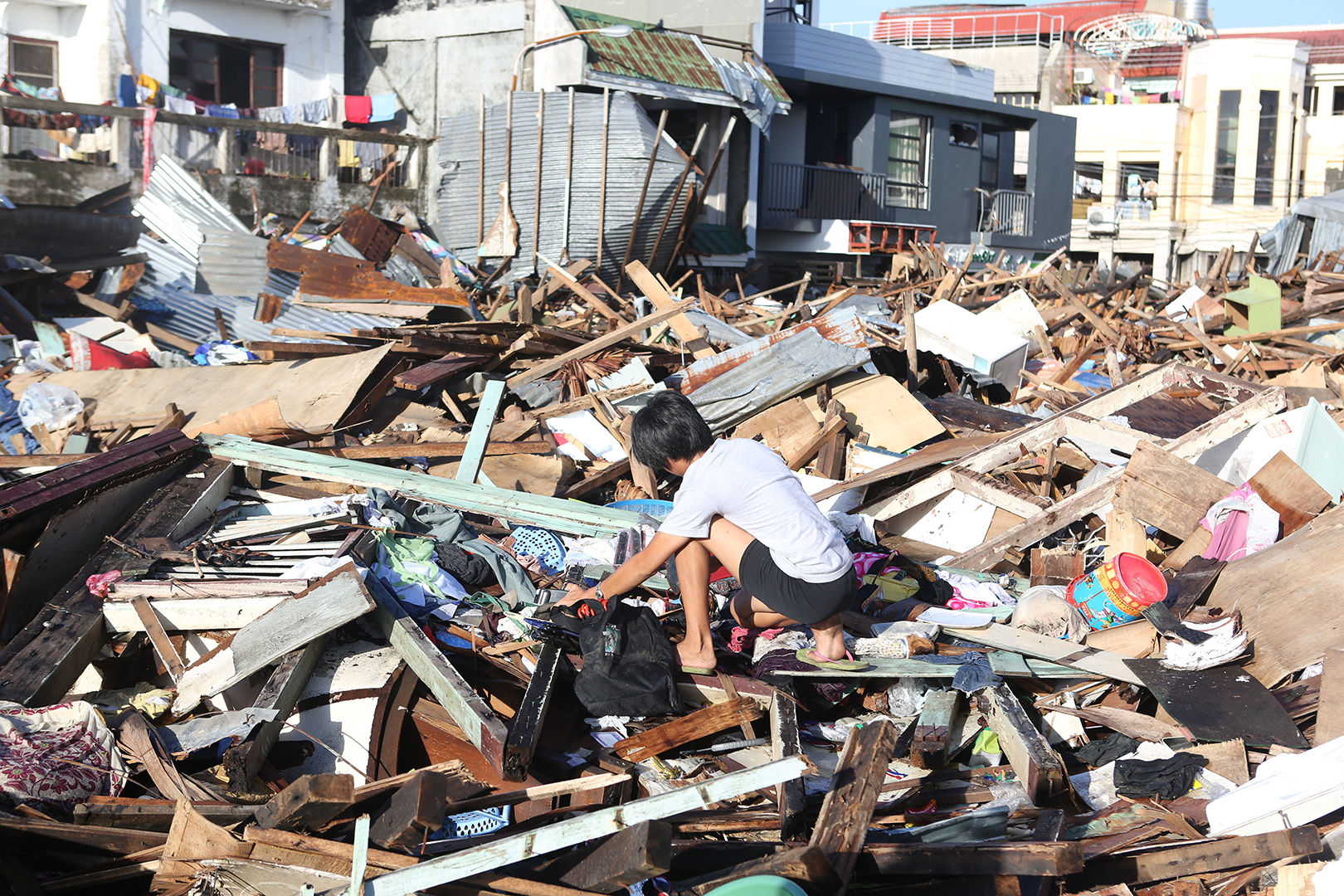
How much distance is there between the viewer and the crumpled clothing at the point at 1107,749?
153 inches

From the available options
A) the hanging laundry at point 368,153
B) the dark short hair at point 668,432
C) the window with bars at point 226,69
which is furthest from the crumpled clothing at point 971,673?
the window with bars at point 226,69

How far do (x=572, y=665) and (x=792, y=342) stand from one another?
4.10 meters

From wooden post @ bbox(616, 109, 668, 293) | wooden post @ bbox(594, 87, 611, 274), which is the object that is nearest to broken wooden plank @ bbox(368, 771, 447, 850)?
wooden post @ bbox(616, 109, 668, 293)

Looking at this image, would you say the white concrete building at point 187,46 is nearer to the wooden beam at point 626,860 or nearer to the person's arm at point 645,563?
the person's arm at point 645,563

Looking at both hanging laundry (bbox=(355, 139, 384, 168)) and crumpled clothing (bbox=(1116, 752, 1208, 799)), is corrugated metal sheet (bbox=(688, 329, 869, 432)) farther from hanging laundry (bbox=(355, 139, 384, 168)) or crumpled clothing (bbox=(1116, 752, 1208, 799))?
hanging laundry (bbox=(355, 139, 384, 168))

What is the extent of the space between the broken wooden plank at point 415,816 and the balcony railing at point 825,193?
19092 mm

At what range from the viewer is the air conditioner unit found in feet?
104

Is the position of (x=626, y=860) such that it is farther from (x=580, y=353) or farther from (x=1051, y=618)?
(x=580, y=353)

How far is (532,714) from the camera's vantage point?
11.5 ft

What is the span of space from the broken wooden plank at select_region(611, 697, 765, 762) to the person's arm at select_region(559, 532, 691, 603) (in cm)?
55

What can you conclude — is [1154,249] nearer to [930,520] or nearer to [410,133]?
[410,133]

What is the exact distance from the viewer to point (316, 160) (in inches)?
573

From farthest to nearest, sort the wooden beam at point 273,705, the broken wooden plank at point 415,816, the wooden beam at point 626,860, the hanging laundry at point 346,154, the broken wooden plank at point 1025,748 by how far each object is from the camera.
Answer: the hanging laundry at point 346,154 < the broken wooden plank at point 1025,748 < the wooden beam at point 273,705 < the broken wooden plank at point 415,816 < the wooden beam at point 626,860

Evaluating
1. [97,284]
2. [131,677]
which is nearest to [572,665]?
[131,677]
